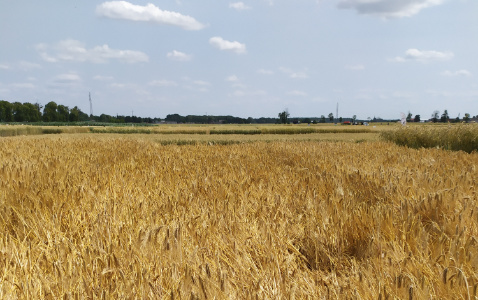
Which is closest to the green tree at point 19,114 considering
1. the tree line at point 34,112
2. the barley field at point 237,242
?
the tree line at point 34,112

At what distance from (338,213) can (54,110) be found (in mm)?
135980

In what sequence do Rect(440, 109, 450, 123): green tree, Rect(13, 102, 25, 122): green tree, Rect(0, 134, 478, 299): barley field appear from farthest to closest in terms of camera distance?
Rect(13, 102, 25, 122): green tree, Rect(440, 109, 450, 123): green tree, Rect(0, 134, 478, 299): barley field

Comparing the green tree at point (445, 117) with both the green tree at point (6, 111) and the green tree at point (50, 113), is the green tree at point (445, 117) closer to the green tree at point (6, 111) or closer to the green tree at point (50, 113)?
the green tree at point (50, 113)

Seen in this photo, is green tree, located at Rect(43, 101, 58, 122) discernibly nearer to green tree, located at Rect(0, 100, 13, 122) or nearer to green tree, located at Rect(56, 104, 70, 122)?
green tree, located at Rect(56, 104, 70, 122)

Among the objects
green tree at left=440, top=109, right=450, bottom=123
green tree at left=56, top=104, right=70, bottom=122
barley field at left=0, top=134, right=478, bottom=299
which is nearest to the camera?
barley field at left=0, top=134, right=478, bottom=299

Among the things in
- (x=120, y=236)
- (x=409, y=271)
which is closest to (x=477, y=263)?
(x=409, y=271)

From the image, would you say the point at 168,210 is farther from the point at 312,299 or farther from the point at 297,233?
the point at 312,299

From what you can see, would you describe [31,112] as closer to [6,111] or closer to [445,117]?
[6,111]

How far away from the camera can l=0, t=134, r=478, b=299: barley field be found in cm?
138

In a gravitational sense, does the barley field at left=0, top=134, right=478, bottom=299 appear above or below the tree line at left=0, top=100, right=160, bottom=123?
below

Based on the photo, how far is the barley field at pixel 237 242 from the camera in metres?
1.38

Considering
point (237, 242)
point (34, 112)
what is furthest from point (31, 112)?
point (237, 242)

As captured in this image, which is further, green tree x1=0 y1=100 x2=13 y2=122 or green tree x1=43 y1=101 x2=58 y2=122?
green tree x1=43 y1=101 x2=58 y2=122

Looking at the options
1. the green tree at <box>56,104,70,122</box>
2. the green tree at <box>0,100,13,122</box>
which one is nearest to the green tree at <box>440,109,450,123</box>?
the green tree at <box>56,104,70,122</box>
